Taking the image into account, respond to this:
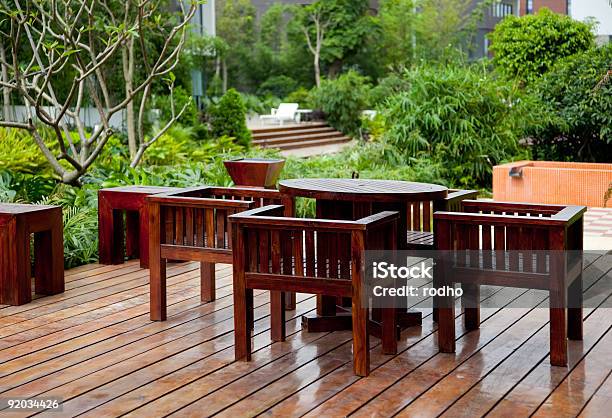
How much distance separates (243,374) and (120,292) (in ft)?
6.60

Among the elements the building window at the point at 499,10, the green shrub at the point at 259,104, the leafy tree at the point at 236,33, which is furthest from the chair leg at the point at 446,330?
the building window at the point at 499,10

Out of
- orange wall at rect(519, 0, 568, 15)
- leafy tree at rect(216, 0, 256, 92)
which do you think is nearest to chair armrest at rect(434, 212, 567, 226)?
leafy tree at rect(216, 0, 256, 92)

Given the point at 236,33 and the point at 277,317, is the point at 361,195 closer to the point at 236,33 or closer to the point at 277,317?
the point at 277,317

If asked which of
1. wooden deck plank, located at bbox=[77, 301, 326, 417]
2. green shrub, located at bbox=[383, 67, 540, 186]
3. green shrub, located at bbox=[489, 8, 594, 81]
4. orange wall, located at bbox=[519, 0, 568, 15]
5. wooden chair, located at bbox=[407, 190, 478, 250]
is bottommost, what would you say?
wooden deck plank, located at bbox=[77, 301, 326, 417]

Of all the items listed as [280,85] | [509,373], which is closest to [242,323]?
[509,373]

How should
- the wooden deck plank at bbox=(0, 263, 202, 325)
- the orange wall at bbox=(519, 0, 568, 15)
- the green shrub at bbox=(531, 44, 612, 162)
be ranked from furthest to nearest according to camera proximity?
the orange wall at bbox=(519, 0, 568, 15) → the green shrub at bbox=(531, 44, 612, 162) → the wooden deck plank at bbox=(0, 263, 202, 325)

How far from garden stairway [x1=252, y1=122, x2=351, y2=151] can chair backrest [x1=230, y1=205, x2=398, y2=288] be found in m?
15.1

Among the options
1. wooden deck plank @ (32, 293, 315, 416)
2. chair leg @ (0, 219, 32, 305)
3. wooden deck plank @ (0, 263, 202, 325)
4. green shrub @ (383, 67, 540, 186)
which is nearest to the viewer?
wooden deck plank @ (32, 293, 315, 416)

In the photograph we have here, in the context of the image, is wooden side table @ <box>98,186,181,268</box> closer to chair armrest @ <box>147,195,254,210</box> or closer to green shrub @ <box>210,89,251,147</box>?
chair armrest @ <box>147,195,254,210</box>

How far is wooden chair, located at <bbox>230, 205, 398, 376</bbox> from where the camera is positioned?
3973mm

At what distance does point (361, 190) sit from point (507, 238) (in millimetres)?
758

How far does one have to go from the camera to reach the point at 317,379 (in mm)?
3975

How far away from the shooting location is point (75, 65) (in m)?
8.96

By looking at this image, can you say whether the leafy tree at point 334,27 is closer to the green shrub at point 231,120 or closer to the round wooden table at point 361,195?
the green shrub at point 231,120
